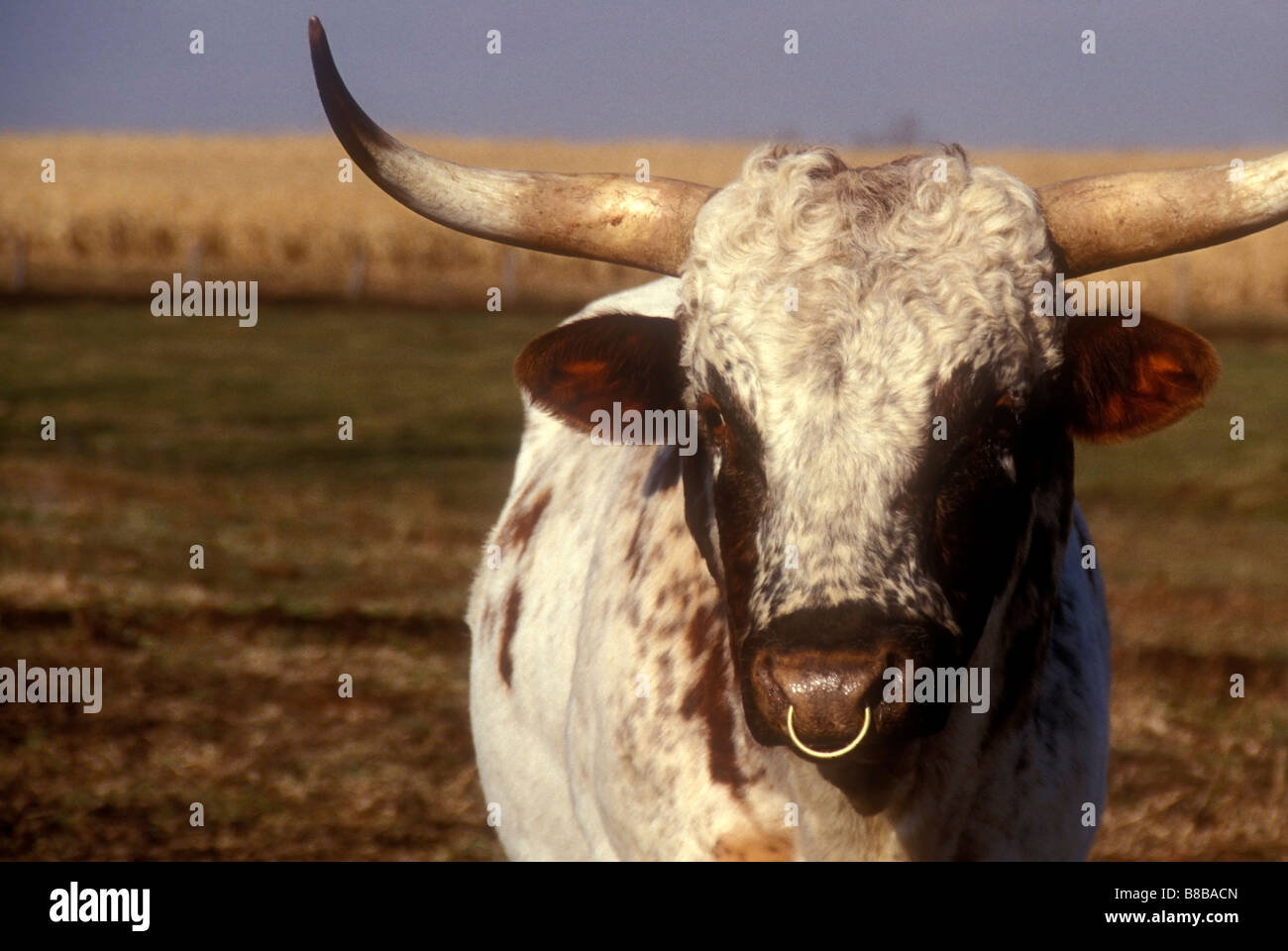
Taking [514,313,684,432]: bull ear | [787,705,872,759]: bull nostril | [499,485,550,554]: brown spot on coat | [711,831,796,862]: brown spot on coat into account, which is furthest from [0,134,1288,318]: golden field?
[787,705,872,759]: bull nostril

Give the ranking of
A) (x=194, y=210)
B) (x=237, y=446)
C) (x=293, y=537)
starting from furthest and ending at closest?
1. (x=194, y=210)
2. (x=237, y=446)
3. (x=293, y=537)

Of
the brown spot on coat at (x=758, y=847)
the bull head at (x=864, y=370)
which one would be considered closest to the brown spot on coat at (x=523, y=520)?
the bull head at (x=864, y=370)

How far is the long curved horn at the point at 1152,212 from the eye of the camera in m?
2.85

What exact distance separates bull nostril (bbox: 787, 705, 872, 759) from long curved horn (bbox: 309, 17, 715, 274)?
104 centimetres

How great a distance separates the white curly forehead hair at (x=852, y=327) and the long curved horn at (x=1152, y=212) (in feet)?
0.30

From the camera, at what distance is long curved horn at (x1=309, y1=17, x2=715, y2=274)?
2961 millimetres

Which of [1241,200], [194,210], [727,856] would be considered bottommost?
[727,856]

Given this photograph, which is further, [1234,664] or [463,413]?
[463,413]

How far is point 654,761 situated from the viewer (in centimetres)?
296

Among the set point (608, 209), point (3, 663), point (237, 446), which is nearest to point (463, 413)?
point (237, 446)

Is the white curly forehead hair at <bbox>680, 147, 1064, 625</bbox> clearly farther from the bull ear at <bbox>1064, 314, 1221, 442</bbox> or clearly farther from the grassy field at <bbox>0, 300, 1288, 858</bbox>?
the grassy field at <bbox>0, 300, 1288, 858</bbox>

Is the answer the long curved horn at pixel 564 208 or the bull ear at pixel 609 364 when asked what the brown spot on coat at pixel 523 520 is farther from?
the long curved horn at pixel 564 208
